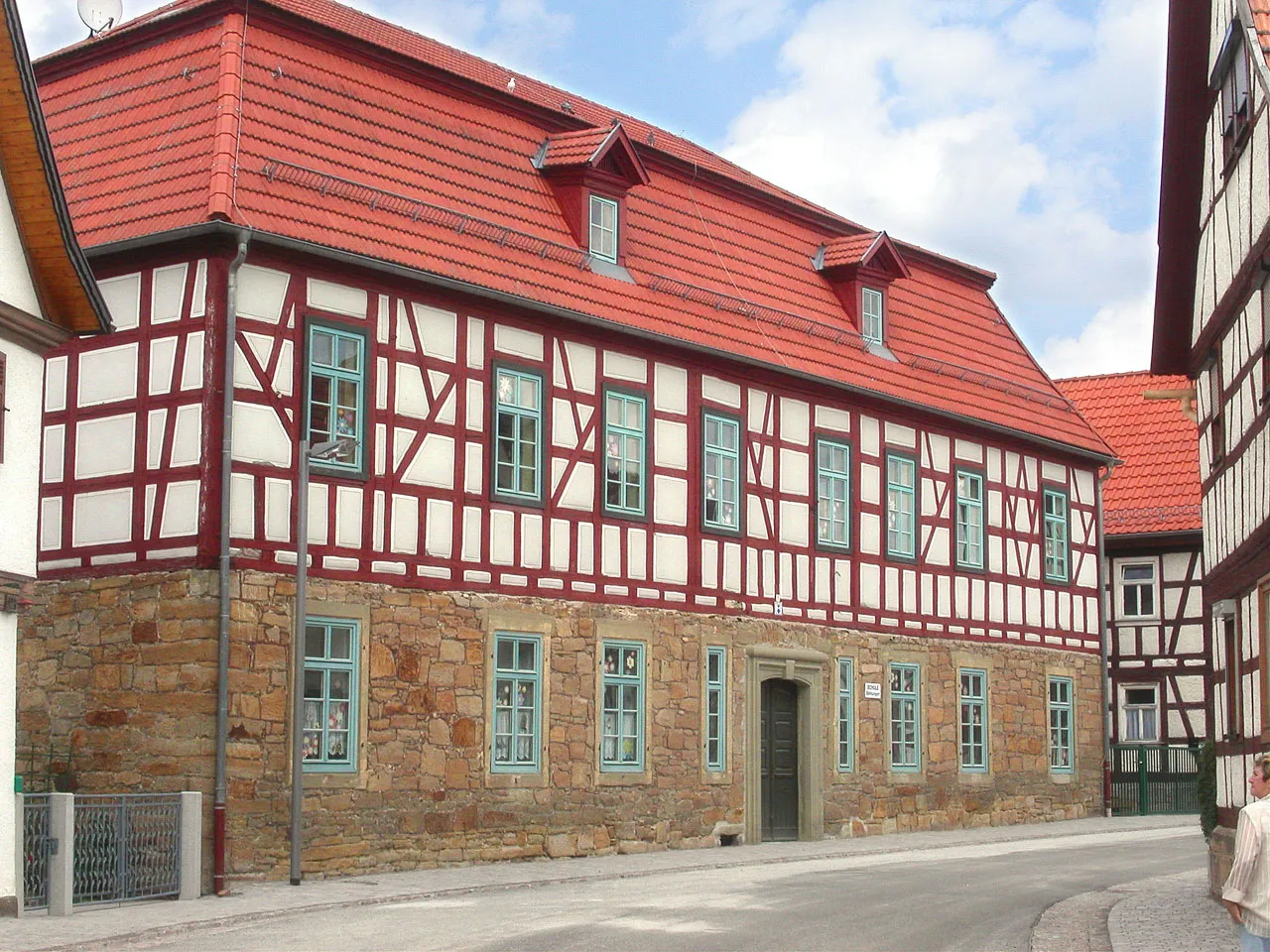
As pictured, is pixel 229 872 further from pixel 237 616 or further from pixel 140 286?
pixel 140 286

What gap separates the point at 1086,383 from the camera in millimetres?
46500

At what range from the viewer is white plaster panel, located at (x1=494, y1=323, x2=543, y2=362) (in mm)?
23281

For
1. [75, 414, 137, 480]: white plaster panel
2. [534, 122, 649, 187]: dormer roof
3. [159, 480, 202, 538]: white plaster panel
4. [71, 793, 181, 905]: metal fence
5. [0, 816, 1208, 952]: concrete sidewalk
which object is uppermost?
[534, 122, 649, 187]: dormer roof

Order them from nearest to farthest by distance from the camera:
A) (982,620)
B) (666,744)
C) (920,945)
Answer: (920,945) < (666,744) < (982,620)

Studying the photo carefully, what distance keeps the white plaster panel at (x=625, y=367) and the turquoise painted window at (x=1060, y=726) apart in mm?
11870

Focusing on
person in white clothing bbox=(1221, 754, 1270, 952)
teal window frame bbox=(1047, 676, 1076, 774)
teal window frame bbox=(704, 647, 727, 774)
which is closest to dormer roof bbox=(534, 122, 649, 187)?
teal window frame bbox=(704, 647, 727, 774)

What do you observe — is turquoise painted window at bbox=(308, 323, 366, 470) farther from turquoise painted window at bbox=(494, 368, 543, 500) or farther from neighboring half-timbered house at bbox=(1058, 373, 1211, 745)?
neighboring half-timbered house at bbox=(1058, 373, 1211, 745)

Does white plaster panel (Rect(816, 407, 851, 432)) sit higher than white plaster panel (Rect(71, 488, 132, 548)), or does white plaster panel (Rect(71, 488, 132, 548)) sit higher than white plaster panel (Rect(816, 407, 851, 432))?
white plaster panel (Rect(816, 407, 851, 432))

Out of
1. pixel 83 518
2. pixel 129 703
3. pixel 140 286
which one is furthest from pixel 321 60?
pixel 129 703

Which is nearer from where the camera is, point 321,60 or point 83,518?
point 83,518

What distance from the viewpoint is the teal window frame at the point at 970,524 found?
3181 centimetres

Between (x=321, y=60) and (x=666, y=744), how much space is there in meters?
9.37

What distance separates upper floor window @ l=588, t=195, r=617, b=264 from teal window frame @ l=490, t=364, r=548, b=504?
2724mm

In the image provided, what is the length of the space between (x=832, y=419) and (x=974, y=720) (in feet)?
19.7
